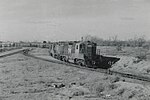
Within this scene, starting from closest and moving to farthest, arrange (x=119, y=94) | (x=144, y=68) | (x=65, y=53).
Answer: (x=119, y=94) < (x=144, y=68) < (x=65, y=53)

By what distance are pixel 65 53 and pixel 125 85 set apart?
964 inches

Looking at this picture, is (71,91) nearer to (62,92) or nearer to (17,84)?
(62,92)

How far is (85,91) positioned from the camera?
623 inches

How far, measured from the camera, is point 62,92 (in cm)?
1577

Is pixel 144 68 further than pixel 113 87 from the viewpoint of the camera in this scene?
Yes

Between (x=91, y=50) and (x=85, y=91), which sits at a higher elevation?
(x=91, y=50)

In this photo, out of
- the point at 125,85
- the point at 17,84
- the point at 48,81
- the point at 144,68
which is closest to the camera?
the point at 125,85

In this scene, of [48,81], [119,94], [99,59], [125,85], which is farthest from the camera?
[99,59]

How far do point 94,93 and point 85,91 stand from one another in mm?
621

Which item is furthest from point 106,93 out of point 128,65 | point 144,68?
point 128,65

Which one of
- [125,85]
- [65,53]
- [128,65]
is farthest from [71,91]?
[65,53]

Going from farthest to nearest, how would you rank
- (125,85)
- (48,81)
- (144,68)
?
(144,68), (48,81), (125,85)

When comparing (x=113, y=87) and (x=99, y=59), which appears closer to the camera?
(x=113, y=87)

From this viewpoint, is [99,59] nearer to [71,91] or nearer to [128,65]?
[128,65]
